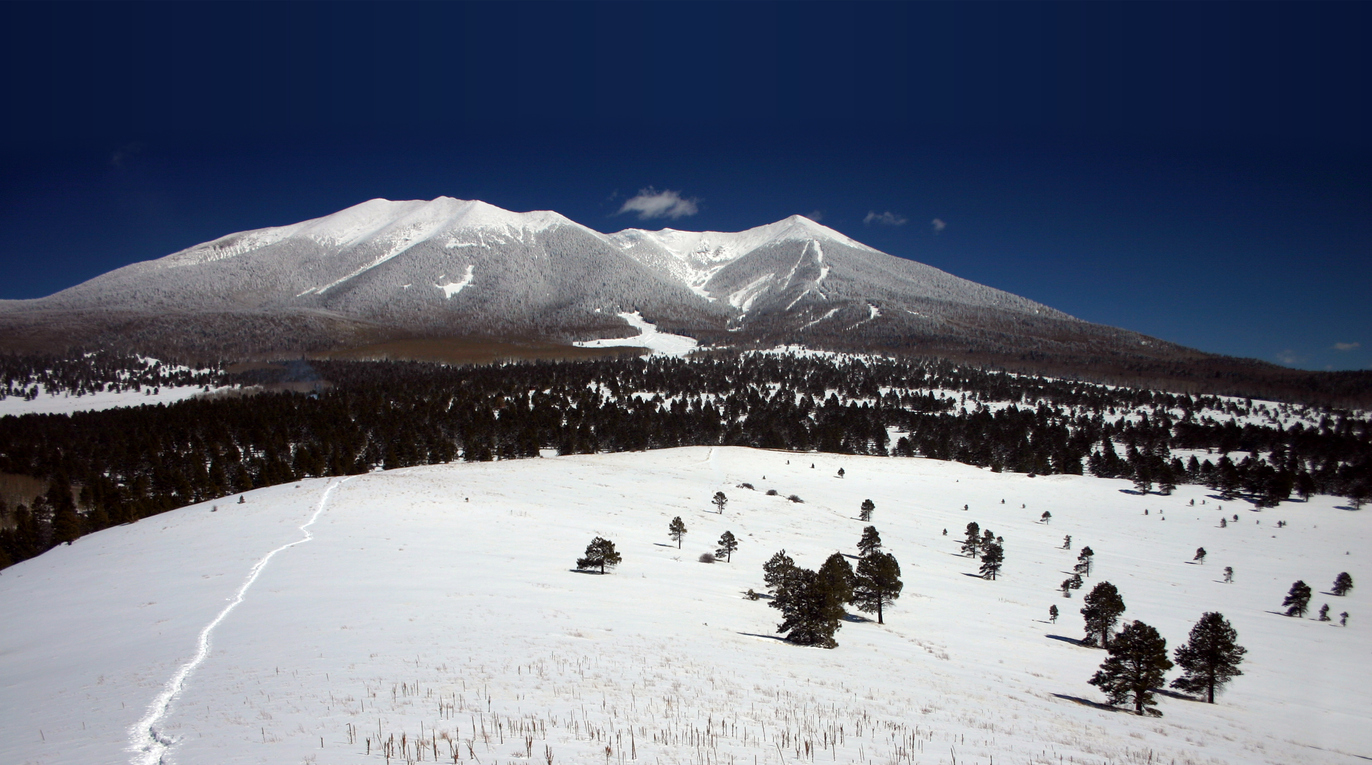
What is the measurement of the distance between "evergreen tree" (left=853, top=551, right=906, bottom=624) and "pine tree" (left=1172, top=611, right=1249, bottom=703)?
1380 cm

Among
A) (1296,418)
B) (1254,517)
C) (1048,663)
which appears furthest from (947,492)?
(1296,418)

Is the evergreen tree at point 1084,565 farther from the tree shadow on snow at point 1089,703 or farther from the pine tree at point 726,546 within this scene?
the tree shadow on snow at point 1089,703

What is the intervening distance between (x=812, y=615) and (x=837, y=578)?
5.29 metres

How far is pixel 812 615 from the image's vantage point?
27.6m

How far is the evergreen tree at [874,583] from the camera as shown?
36.1m

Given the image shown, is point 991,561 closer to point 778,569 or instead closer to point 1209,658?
point 1209,658

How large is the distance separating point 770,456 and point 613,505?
2010 inches

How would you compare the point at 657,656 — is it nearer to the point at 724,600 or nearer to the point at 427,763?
the point at 427,763

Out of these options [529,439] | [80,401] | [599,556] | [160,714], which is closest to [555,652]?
[160,714]

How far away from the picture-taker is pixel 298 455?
92.6m

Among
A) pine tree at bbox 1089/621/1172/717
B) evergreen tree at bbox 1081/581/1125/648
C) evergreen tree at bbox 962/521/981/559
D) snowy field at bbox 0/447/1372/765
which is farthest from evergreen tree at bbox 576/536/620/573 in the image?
evergreen tree at bbox 962/521/981/559

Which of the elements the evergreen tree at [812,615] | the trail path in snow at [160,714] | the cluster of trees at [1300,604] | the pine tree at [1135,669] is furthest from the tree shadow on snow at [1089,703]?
the cluster of trees at [1300,604]

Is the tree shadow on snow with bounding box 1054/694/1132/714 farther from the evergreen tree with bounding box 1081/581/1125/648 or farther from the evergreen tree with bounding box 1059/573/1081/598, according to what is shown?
the evergreen tree with bounding box 1059/573/1081/598

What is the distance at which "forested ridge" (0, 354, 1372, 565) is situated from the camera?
87375 millimetres
